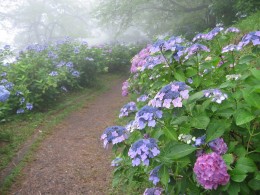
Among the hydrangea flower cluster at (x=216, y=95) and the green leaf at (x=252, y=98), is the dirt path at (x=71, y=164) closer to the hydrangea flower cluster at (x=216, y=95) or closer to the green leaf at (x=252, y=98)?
the hydrangea flower cluster at (x=216, y=95)

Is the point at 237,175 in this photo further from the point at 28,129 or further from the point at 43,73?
the point at 43,73

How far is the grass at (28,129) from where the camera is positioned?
4.30 meters

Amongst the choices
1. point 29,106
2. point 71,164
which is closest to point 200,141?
point 71,164

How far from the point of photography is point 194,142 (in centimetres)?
170

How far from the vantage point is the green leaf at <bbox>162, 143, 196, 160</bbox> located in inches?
61.0

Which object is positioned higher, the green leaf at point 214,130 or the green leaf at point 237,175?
the green leaf at point 214,130

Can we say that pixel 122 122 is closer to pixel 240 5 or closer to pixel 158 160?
pixel 158 160

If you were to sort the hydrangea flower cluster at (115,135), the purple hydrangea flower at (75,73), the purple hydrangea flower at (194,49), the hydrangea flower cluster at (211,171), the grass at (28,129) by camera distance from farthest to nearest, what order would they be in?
the purple hydrangea flower at (75,73)
the grass at (28,129)
the purple hydrangea flower at (194,49)
the hydrangea flower cluster at (115,135)
the hydrangea flower cluster at (211,171)

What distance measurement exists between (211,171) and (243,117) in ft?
1.09

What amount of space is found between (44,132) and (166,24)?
444 inches

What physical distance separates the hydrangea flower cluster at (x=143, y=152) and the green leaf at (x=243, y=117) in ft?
1.47

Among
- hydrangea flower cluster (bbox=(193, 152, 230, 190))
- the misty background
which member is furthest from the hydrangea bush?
the misty background

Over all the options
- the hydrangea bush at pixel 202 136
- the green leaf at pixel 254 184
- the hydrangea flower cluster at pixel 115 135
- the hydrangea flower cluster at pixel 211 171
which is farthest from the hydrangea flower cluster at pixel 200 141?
the hydrangea flower cluster at pixel 115 135

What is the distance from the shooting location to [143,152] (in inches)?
64.4
